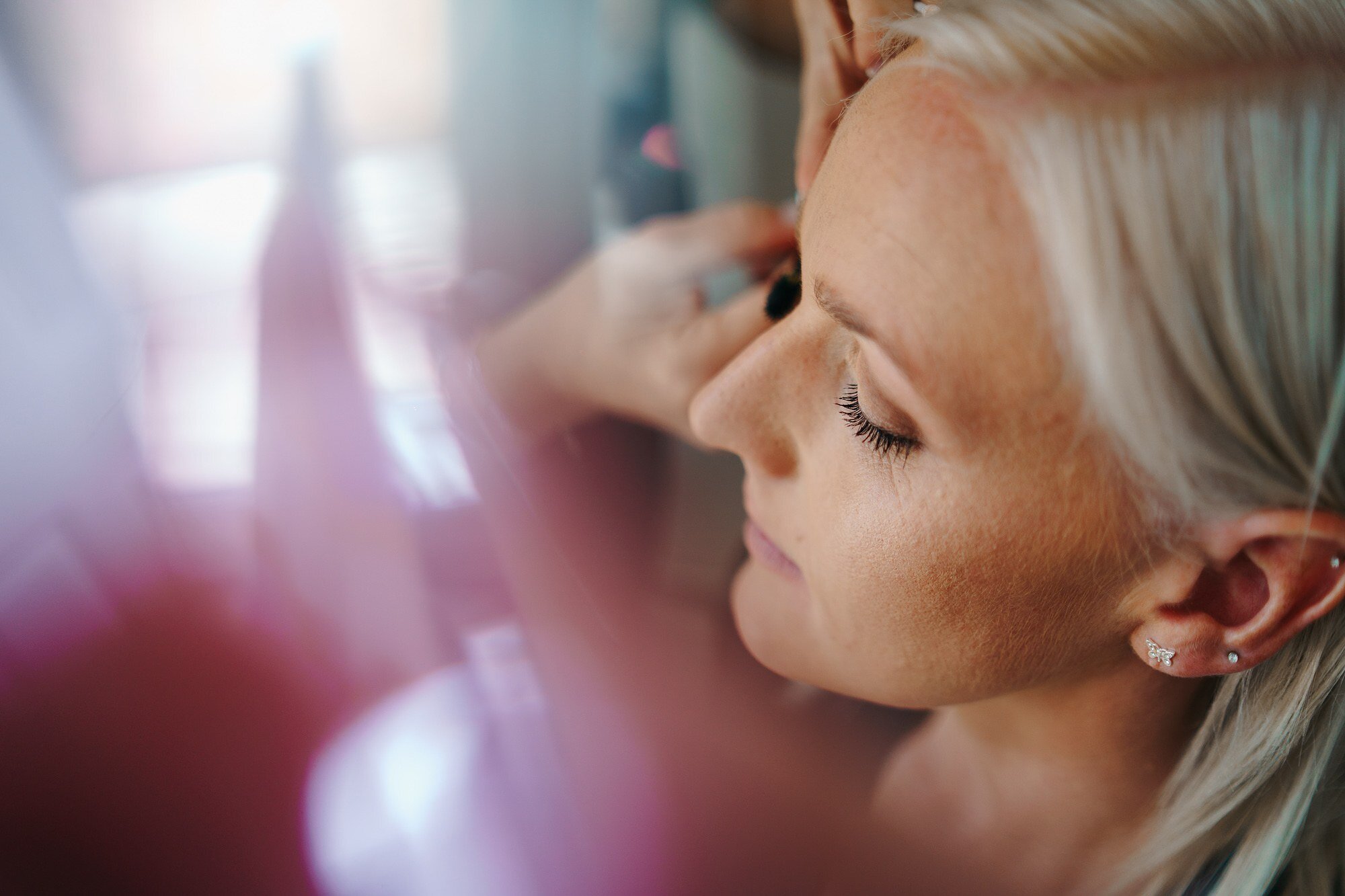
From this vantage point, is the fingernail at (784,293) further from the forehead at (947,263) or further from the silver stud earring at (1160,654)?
the silver stud earring at (1160,654)

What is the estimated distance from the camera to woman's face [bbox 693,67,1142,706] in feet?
1.43

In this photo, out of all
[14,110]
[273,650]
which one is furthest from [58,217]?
[273,650]

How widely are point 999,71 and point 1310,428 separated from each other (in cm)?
28

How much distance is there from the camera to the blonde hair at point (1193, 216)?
1.37ft

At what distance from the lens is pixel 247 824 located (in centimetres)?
56

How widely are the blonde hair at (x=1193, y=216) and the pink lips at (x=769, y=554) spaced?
0.26 metres

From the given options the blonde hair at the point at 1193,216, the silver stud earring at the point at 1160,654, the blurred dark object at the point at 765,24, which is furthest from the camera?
the blurred dark object at the point at 765,24

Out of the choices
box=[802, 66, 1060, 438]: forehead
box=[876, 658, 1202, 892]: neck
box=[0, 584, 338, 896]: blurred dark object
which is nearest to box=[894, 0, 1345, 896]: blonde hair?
box=[802, 66, 1060, 438]: forehead

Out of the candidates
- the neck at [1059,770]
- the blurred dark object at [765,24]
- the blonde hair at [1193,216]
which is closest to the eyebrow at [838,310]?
the blonde hair at [1193,216]

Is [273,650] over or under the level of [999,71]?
under

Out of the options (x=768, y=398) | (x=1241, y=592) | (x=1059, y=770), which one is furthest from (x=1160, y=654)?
(x=768, y=398)

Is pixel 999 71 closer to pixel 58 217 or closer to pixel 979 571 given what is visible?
pixel 979 571

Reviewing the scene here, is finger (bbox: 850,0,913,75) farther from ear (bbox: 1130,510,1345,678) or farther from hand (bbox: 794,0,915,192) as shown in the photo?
ear (bbox: 1130,510,1345,678)

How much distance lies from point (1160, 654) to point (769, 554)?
284 millimetres
